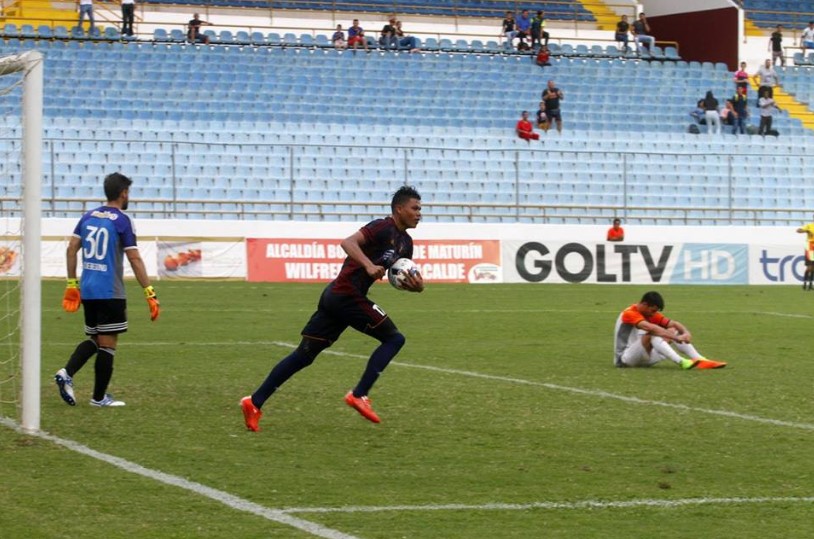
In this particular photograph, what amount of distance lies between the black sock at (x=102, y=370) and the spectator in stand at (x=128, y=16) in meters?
30.1

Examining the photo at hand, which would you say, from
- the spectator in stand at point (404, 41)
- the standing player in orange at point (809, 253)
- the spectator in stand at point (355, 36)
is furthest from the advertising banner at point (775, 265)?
the spectator in stand at point (355, 36)

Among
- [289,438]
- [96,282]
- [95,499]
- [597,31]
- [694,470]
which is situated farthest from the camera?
[597,31]

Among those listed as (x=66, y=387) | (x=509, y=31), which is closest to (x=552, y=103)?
(x=509, y=31)

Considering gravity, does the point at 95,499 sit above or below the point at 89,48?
below

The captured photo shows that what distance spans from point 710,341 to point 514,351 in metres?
3.16

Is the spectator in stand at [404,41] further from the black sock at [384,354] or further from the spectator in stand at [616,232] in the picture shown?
the black sock at [384,354]

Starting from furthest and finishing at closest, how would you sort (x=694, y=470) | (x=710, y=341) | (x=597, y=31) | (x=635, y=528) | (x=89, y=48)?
1. (x=597, y=31)
2. (x=89, y=48)
3. (x=710, y=341)
4. (x=694, y=470)
5. (x=635, y=528)

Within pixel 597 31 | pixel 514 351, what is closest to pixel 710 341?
pixel 514 351

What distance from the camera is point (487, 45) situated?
4584 centimetres

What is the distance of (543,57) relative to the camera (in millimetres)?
43844

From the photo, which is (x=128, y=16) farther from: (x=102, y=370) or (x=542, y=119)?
(x=102, y=370)

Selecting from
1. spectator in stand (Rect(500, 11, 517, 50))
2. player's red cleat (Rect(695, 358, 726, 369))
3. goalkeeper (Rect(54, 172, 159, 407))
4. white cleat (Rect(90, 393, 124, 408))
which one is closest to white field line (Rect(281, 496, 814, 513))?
goalkeeper (Rect(54, 172, 159, 407))

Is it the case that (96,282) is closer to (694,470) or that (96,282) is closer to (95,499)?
(95,499)

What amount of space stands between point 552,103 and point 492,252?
8676 millimetres
